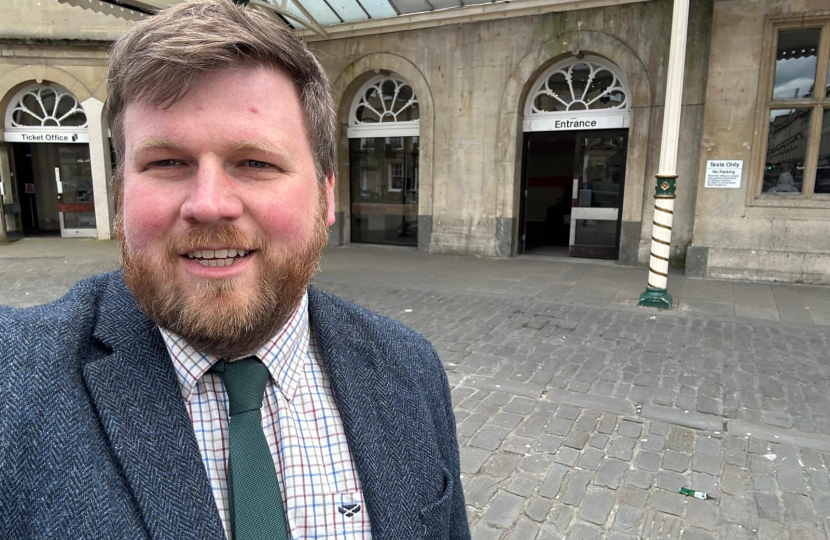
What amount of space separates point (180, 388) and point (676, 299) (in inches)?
303

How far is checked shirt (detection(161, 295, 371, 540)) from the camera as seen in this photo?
1.04 m

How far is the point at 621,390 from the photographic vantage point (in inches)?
173

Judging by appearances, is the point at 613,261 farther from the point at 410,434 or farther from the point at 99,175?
the point at 99,175

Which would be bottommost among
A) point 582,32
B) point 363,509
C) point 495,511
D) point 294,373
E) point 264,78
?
point 495,511

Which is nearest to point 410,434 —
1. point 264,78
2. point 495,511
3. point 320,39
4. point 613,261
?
point 264,78

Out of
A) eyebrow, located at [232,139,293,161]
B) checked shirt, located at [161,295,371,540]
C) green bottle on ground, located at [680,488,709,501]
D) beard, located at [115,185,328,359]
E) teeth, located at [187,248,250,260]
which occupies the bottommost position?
green bottle on ground, located at [680,488,709,501]

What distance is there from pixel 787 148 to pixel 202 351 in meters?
10.1

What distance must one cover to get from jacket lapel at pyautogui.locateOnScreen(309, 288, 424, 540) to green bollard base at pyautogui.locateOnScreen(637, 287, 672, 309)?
653 cm

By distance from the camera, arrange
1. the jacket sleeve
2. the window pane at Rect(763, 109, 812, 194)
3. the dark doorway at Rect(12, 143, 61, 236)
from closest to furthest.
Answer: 1. the jacket sleeve
2. the window pane at Rect(763, 109, 812, 194)
3. the dark doorway at Rect(12, 143, 61, 236)

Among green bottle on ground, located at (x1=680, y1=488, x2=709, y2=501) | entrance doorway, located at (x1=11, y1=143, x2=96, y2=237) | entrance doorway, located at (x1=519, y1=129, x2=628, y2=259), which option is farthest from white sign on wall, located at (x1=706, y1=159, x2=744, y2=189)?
entrance doorway, located at (x1=11, y1=143, x2=96, y2=237)

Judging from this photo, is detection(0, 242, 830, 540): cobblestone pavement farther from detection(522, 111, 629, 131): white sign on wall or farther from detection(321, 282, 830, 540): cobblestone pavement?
detection(522, 111, 629, 131): white sign on wall

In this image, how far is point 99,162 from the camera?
1405cm

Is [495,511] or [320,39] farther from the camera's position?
[320,39]

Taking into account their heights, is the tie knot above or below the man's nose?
below
